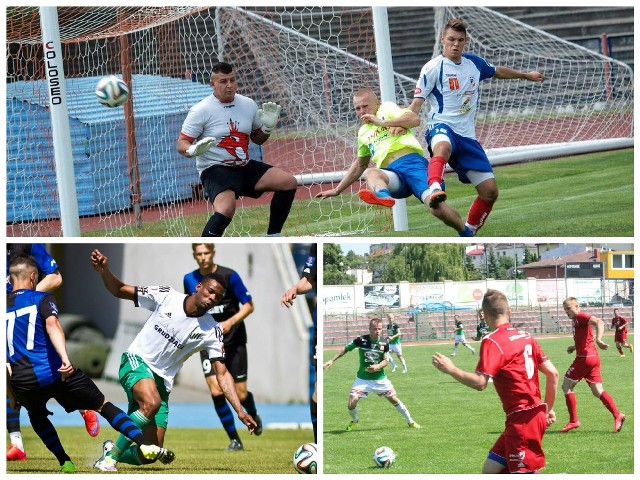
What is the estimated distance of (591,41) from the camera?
20.6 metres

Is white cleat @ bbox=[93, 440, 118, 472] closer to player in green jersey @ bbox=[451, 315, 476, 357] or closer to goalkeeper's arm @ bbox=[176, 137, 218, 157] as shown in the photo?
goalkeeper's arm @ bbox=[176, 137, 218, 157]

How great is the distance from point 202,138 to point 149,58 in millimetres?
3299

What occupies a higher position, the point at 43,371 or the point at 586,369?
the point at 43,371

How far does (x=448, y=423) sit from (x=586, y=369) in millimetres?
991

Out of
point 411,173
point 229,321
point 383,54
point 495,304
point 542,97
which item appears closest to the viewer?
point 495,304

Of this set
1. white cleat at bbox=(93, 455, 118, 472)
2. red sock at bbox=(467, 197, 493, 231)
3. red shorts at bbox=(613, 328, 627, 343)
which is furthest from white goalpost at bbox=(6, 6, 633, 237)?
white cleat at bbox=(93, 455, 118, 472)

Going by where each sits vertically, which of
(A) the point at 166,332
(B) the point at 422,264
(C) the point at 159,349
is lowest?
(C) the point at 159,349

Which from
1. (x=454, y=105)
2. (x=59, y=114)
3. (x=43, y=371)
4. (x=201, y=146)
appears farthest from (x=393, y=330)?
(x=59, y=114)

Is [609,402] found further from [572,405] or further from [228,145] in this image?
[228,145]

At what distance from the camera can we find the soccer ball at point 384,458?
7496 millimetres

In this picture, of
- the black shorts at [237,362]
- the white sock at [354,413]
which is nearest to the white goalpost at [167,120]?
the black shorts at [237,362]

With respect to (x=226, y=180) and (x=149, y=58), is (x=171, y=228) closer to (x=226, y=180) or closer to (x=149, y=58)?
(x=149, y=58)

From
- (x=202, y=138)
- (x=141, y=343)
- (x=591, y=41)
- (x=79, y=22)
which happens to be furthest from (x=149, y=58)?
(x=591, y=41)

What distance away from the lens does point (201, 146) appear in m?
7.81
